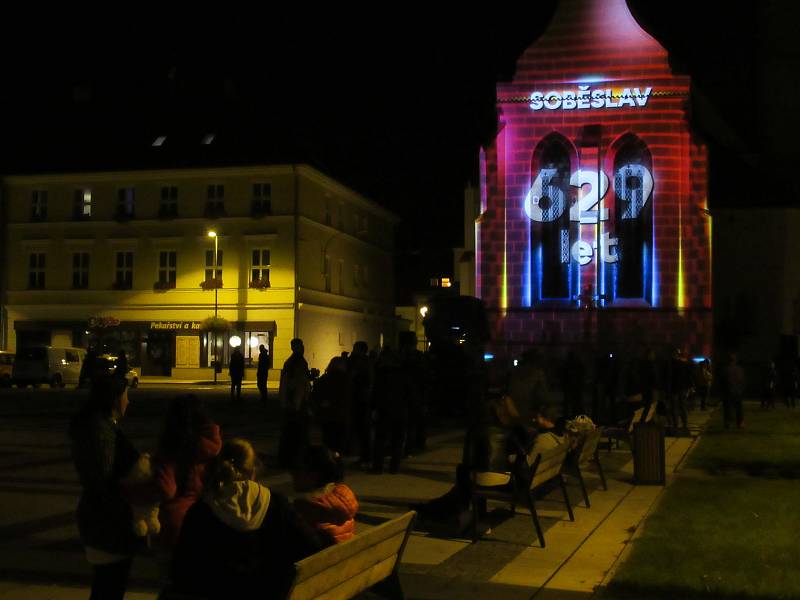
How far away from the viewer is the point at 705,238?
46.8m

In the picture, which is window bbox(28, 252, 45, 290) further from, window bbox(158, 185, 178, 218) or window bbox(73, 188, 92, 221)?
window bbox(158, 185, 178, 218)

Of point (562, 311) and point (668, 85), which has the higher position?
point (668, 85)

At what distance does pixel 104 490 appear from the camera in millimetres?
6266

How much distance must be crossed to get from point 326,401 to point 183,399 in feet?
31.0

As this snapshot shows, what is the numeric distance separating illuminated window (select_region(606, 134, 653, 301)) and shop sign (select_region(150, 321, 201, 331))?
2237 cm

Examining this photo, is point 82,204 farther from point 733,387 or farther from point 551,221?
point 733,387

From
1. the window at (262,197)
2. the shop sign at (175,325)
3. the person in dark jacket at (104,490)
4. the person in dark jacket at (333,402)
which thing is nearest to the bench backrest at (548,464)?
the person in dark jacket at (333,402)

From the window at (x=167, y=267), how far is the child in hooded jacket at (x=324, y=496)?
53.3 meters

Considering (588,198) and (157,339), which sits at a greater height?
(588,198)

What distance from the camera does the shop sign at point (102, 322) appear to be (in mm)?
58156

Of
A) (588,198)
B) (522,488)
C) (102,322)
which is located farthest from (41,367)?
(522,488)

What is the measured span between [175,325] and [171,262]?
3.48 m

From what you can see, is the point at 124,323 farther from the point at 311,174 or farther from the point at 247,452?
the point at 247,452

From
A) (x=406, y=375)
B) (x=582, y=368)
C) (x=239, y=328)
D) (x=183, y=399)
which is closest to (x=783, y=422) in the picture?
(x=582, y=368)
